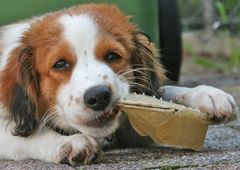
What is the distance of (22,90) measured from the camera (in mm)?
3328

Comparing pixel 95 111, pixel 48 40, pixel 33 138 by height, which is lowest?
pixel 33 138

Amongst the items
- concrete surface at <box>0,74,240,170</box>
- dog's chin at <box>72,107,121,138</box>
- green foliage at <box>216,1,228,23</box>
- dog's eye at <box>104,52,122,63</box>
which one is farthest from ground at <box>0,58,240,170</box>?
green foliage at <box>216,1,228,23</box>

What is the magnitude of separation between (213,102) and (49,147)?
0.74 meters

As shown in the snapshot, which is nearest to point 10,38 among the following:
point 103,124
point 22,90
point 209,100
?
point 22,90

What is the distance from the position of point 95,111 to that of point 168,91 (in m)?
0.76

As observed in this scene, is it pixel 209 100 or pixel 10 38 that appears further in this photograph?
pixel 10 38

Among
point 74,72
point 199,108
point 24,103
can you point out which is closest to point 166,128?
point 199,108

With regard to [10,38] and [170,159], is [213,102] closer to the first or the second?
[170,159]

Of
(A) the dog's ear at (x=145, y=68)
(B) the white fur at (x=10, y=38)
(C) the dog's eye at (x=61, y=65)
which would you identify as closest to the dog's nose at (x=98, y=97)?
(C) the dog's eye at (x=61, y=65)

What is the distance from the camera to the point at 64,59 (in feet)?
10.5

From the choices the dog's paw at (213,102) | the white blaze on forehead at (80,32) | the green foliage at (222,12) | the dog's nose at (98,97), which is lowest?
the green foliage at (222,12)

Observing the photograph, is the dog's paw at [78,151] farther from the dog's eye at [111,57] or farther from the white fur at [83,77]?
the dog's eye at [111,57]

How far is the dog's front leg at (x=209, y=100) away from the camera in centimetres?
310

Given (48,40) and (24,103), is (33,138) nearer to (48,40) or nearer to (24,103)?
(24,103)
